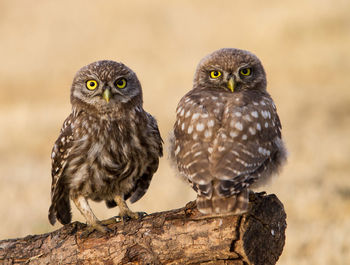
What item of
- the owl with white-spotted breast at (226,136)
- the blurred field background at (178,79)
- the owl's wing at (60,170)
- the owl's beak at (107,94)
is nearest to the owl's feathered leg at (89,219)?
the owl's wing at (60,170)

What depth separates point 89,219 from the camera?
496cm

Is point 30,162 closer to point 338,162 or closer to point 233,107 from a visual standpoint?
point 338,162

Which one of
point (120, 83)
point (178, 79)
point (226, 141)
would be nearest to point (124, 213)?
point (120, 83)

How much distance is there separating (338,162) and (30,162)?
618 centimetres

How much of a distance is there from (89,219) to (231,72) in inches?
65.5

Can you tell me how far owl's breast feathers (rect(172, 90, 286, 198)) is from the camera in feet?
13.6

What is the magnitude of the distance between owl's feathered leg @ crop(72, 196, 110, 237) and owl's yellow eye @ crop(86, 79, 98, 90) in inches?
37.6

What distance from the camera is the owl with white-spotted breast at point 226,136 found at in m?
4.09

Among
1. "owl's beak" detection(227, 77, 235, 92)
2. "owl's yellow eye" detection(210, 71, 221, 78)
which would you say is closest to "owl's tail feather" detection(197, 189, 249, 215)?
"owl's beak" detection(227, 77, 235, 92)

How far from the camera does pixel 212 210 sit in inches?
160

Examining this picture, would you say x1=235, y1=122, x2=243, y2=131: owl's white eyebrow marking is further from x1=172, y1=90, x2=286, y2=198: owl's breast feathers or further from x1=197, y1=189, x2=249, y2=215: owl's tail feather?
x1=197, y1=189, x2=249, y2=215: owl's tail feather

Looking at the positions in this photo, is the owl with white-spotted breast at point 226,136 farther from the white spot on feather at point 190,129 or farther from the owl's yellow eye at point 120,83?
the owl's yellow eye at point 120,83

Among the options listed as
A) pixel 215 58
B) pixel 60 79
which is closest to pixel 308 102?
pixel 60 79

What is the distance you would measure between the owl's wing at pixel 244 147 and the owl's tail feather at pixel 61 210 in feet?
5.74
